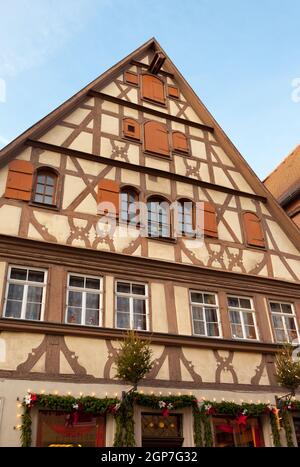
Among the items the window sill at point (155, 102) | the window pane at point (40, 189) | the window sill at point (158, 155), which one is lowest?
the window pane at point (40, 189)

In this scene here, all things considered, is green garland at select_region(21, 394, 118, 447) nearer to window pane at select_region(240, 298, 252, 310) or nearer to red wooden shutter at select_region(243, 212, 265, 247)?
window pane at select_region(240, 298, 252, 310)

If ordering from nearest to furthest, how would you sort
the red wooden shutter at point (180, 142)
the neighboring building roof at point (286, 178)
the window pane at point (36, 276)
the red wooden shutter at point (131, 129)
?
the window pane at point (36, 276) < the red wooden shutter at point (131, 129) < the red wooden shutter at point (180, 142) < the neighboring building roof at point (286, 178)

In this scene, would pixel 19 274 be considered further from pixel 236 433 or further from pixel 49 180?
pixel 236 433

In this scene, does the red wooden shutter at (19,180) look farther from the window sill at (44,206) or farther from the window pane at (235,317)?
the window pane at (235,317)

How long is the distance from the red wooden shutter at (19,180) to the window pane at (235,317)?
5.20m

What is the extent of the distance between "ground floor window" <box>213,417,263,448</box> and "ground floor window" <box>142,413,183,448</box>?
0.78 m

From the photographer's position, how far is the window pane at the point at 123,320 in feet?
30.0

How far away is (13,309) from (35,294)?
518 mm

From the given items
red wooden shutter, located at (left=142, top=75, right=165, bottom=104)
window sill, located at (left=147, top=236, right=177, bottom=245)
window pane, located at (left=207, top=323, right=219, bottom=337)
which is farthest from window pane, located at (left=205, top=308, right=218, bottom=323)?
red wooden shutter, located at (left=142, top=75, right=165, bottom=104)

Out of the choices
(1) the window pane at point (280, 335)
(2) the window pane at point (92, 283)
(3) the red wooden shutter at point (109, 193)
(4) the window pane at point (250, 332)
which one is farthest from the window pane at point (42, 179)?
(1) the window pane at point (280, 335)

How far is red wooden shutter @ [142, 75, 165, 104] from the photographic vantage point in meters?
13.3

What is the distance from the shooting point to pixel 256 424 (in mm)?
9344
